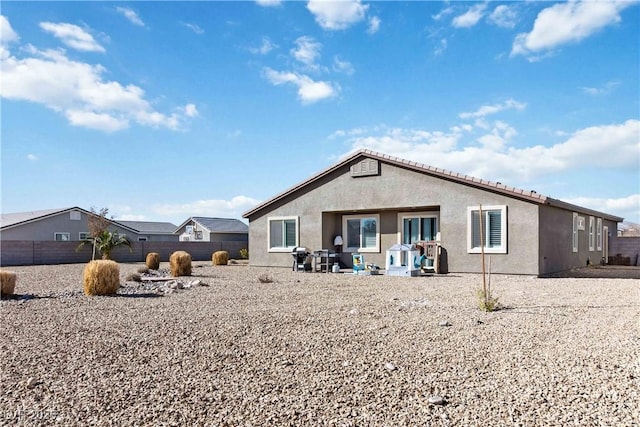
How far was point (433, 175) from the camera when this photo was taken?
1698 centimetres

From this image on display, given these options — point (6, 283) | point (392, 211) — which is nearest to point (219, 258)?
point (392, 211)

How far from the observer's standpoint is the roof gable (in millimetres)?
15047

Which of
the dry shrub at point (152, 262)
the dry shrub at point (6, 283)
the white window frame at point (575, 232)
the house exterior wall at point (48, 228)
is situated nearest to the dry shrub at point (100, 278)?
the dry shrub at point (6, 283)

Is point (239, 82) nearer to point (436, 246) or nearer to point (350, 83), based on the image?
point (350, 83)

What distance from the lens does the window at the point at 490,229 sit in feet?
51.4

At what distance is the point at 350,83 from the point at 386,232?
6994 mm

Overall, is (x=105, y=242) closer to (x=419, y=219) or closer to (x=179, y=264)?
(x=179, y=264)

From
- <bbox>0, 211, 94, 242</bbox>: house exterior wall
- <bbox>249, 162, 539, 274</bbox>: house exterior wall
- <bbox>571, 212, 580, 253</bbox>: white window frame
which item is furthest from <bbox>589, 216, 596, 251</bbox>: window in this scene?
<bbox>0, 211, 94, 242</bbox>: house exterior wall

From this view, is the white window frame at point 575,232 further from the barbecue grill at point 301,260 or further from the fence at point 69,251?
the fence at point 69,251

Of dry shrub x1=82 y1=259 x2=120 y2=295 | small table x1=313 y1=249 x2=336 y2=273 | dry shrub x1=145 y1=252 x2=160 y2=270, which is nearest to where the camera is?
dry shrub x1=82 y1=259 x2=120 y2=295

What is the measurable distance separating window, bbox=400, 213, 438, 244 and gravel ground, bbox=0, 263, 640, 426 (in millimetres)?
8949

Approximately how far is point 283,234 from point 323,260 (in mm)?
2781

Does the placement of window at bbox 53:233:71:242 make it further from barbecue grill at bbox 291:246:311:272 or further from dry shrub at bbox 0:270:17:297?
dry shrub at bbox 0:270:17:297

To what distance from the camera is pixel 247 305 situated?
9.02m
